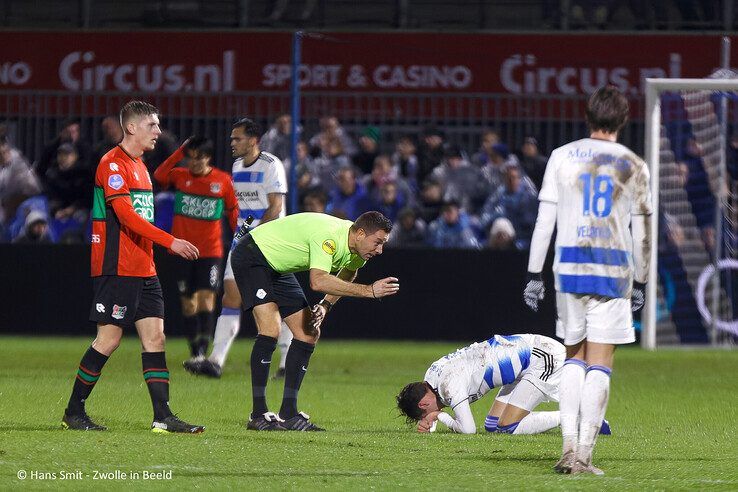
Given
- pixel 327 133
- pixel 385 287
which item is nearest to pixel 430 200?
pixel 327 133

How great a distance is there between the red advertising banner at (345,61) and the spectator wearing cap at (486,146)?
4422 mm

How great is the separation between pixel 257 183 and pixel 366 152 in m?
5.13

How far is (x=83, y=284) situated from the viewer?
678 inches

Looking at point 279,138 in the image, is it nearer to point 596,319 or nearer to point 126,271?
point 126,271

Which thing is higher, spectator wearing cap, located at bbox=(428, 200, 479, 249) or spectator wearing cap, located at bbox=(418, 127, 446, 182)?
spectator wearing cap, located at bbox=(418, 127, 446, 182)

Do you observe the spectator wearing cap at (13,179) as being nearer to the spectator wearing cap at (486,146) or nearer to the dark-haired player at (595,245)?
the spectator wearing cap at (486,146)

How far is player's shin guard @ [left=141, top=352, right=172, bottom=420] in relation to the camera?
8828mm

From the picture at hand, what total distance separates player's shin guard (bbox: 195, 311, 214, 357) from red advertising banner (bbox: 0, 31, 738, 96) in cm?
816

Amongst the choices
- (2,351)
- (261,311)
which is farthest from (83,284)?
(261,311)

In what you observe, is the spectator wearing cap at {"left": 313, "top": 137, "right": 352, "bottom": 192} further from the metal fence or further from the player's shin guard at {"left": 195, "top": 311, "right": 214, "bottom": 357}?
the player's shin guard at {"left": 195, "top": 311, "right": 214, "bottom": 357}

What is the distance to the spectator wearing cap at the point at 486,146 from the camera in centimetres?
1700

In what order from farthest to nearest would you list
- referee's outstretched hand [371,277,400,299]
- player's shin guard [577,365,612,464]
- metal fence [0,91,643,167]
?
1. metal fence [0,91,643,167]
2. referee's outstretched hand [371,277,400,299]
3. player's shin guard [577,365,612,464]

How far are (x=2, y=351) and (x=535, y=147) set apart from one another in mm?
6265

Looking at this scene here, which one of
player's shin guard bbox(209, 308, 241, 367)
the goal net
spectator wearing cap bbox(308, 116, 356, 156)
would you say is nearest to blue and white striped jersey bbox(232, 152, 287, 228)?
player's shin guard bbox(209, 308, 241, 367)
